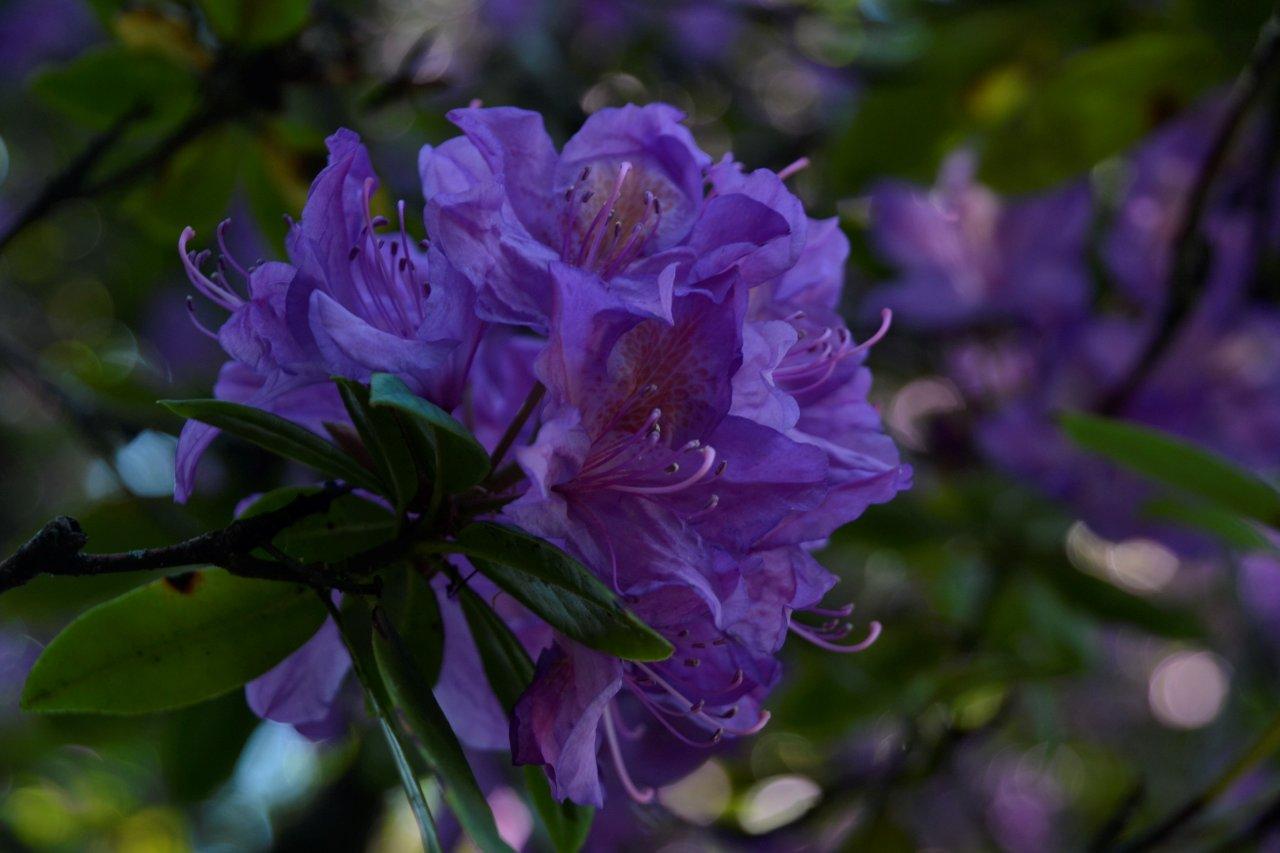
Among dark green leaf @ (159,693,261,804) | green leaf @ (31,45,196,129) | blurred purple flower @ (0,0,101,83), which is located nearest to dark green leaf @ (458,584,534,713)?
dark green leaf @ (159,693,261,804)

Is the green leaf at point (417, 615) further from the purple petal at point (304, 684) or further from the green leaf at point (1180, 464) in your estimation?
the green leaf at point (1180, 464)

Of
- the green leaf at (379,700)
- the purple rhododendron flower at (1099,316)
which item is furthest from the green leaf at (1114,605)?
the green leaf at (379,700)

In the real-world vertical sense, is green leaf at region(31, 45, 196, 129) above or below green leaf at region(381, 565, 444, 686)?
above

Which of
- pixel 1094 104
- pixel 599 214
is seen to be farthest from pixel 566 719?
pixel 1094 104

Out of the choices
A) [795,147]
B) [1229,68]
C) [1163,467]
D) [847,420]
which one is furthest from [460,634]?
[795,147]

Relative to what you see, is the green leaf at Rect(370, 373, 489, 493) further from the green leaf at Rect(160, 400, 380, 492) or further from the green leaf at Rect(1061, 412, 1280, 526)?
the green leaf at Rect(1061, 412, 1280, 526)

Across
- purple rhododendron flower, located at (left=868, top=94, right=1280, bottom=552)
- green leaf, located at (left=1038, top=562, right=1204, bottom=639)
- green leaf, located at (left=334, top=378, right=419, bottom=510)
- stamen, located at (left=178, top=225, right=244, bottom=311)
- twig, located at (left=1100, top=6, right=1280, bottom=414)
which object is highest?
stamen, located at (left=178, top=225, right=244, bottom=311)

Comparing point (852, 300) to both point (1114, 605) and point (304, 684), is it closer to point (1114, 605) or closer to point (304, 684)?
point (1114, 605)
